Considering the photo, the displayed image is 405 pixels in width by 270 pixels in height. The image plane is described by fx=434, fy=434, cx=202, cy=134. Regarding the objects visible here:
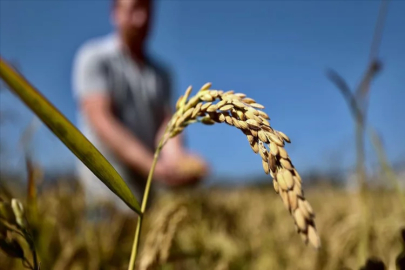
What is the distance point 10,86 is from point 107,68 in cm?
192

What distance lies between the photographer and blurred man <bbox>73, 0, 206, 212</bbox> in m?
1.77

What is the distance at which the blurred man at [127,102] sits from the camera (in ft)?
5.80

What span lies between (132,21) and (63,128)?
7.37ft

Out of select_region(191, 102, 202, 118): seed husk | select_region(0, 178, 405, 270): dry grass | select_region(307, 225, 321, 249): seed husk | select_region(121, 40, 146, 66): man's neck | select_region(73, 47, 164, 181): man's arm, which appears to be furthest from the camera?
select_region(121, 40, 146, 66): man's neck

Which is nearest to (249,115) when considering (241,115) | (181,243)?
(241,115)

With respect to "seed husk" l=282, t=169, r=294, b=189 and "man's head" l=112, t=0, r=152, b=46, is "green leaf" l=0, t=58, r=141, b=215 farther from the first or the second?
"man's head" l=112, t=0, r=152, b=46

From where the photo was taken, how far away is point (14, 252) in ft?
0.96

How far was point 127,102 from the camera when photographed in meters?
2.20

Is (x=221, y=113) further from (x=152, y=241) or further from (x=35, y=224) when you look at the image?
(x=35, y=224)

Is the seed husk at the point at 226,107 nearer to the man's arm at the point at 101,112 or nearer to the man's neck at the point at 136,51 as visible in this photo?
the man's arm at the point at 101,112

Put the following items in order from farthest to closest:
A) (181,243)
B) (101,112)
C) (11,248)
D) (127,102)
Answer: (127,102) < (101,112) < (181,243) < (11,248)

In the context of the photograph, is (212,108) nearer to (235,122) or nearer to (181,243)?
(235,122)

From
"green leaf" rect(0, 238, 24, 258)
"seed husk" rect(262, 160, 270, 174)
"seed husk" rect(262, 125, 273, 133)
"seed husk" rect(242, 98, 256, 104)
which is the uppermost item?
"seed husk" rect(242, 98, 256, 104)

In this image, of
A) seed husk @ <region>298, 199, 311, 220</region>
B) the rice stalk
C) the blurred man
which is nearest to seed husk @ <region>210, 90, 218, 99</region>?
the rice stalk
